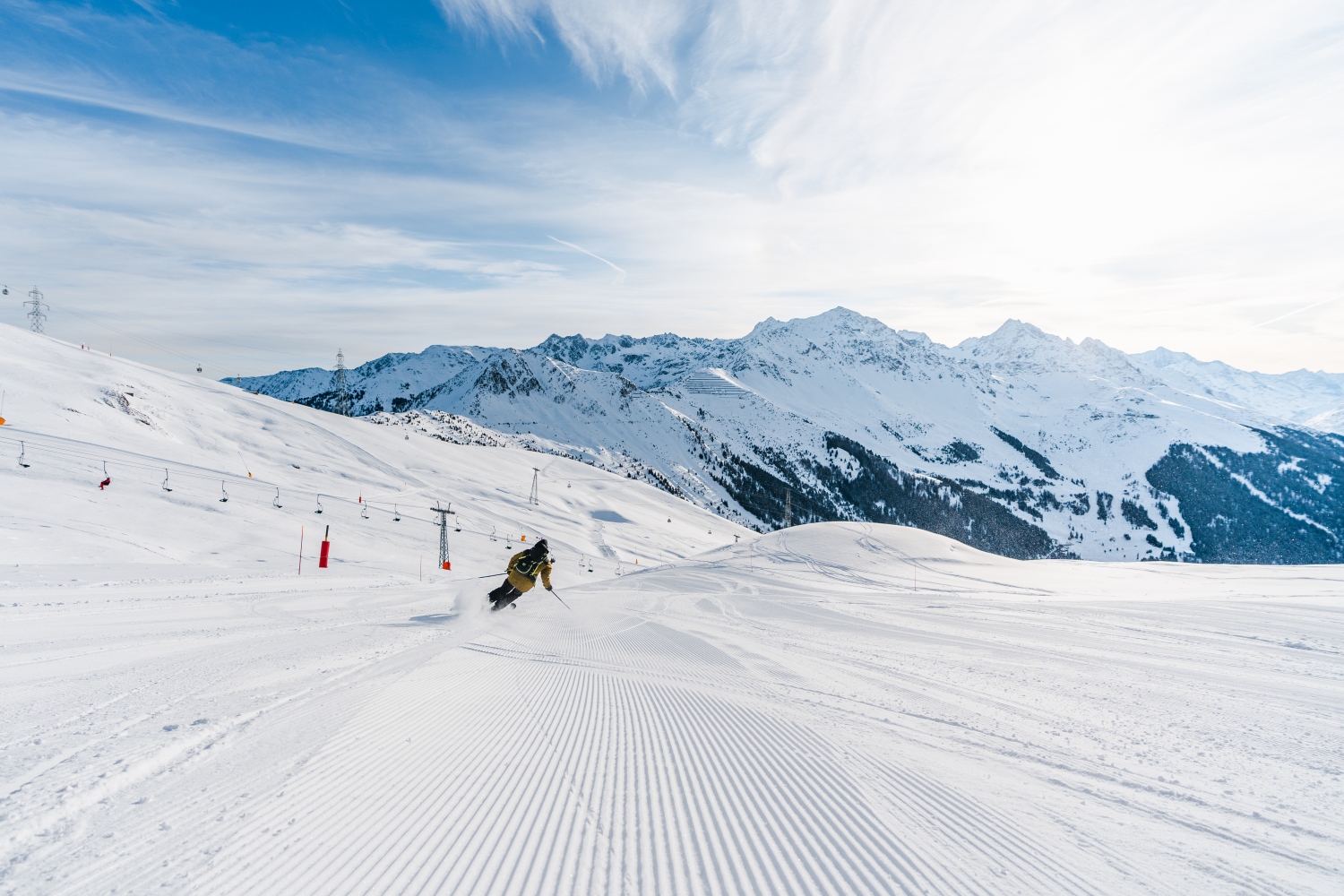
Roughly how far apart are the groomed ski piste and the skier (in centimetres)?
54

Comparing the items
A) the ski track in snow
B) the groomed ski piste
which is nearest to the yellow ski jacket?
the groomed ski piste

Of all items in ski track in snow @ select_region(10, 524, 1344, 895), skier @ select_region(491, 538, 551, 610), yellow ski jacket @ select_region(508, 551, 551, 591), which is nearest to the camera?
ski track in snow @ select_region(10, 524, 1344, 895)

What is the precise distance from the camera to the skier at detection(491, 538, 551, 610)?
1420 cm

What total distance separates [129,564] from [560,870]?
16528 mm

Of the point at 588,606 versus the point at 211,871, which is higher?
the point at 211,871

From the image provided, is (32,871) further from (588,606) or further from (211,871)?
(588,606)

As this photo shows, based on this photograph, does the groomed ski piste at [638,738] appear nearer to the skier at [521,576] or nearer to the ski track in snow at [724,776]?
the ski track in snow at [724,776]

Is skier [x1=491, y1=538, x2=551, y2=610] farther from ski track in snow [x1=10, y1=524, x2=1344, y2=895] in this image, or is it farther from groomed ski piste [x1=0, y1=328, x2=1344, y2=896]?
ski track in snow [x1=10, y1=524, x2=1344, y2=895]

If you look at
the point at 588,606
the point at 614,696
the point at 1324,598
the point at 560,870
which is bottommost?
the point at 588,606

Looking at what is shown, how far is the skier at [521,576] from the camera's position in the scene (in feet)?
46.6

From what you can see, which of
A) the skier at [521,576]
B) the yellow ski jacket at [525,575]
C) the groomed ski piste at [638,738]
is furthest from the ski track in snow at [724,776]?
the yellow ski jacket at [525,575]

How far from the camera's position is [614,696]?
726cm

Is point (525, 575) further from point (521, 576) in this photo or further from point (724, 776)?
point (724, 776)

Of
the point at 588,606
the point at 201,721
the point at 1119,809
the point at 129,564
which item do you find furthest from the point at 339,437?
the point at 1119,809
